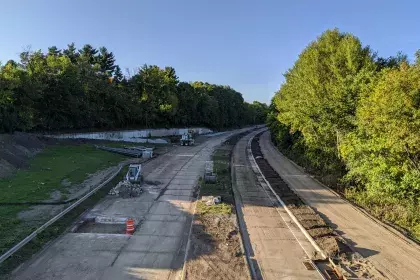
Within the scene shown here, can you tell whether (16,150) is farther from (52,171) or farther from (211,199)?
(211,199)

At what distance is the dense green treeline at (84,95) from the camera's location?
47750 millimetres

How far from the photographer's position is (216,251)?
621 inches

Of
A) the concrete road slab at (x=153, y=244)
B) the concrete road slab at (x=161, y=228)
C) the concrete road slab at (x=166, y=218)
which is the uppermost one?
the concrete road slab at (x=166, y=218)

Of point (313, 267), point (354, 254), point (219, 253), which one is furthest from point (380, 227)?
point (219, 253)

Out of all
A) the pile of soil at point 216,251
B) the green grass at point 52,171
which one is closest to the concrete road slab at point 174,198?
the pile of soil at point 216,251

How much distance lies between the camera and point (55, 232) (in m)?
17.5

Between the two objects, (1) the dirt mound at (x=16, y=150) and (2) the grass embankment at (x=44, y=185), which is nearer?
(2) the grass embankment at (x=44, y=185)

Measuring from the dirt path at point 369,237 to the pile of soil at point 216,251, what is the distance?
5564mm

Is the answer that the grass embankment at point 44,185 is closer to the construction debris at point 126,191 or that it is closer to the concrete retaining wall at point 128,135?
the construction debris at point 126,191

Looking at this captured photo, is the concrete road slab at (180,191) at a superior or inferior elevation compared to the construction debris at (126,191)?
inferior

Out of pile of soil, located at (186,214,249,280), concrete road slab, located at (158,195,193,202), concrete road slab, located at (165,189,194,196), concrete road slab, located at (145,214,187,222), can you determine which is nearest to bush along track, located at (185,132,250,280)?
pile of soil, located at (186,214,249,280)

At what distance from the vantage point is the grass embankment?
16.1 meters

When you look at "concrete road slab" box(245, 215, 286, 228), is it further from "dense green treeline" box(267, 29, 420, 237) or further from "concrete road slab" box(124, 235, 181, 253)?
"dense green treeline" box(267, 29, 420, 237)

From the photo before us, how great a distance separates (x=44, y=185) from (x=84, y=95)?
36.7 m
